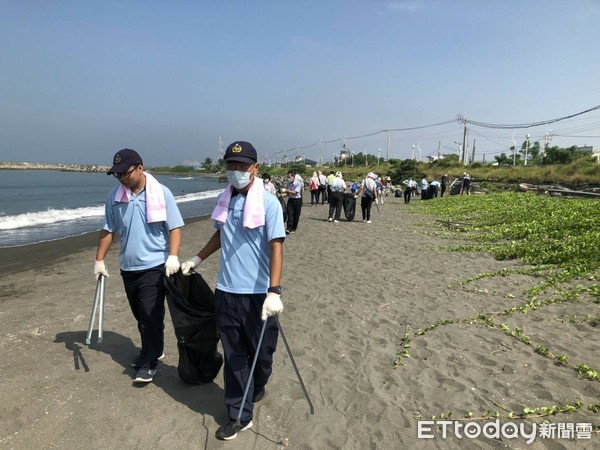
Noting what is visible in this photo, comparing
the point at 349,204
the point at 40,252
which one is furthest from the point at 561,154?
the point at 40,252

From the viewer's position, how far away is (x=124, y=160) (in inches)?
122

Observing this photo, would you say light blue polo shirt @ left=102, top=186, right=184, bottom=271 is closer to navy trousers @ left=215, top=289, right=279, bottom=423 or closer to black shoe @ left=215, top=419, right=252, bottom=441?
navy trousers @ left=215, top=289, right=279, bottom=423

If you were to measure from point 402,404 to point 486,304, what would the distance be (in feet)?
9.38

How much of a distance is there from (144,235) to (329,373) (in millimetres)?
2185

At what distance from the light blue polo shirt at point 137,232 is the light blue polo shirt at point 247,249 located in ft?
2.85

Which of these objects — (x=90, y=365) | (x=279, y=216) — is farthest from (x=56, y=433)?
(x=279, y=216)

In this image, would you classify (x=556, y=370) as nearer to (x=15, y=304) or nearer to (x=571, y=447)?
(x=571, y=447)

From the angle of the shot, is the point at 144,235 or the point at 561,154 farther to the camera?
the point at 561,154

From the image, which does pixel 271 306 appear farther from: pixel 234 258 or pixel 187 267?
pixel 187 267

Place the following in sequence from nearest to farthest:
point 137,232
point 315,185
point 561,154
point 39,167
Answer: point 137,232 < point 315,185 < point 561,154 < point 39,167

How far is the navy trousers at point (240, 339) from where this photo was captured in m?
2.68

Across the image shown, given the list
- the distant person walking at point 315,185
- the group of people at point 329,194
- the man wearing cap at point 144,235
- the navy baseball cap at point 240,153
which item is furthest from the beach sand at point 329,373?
the distant person walking at point 315,185

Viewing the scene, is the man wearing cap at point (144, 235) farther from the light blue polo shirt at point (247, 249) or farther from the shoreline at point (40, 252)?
the shoreline at point (40, 252)

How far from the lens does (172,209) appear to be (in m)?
3.31
